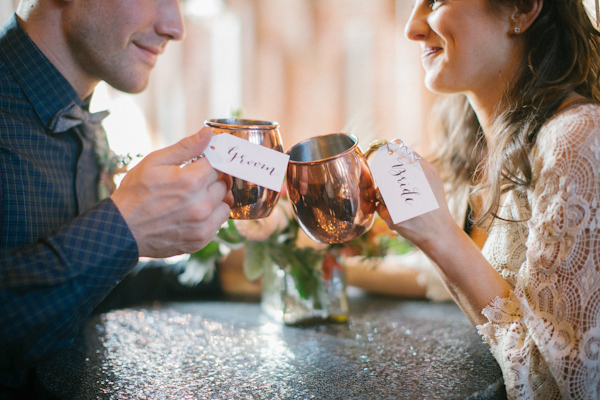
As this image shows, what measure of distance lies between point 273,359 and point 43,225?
562 mm

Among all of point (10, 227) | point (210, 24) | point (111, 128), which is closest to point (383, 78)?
point (210, 24)

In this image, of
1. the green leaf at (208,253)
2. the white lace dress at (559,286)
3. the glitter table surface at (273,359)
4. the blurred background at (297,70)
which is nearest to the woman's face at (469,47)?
the white lace dress at (559,286)

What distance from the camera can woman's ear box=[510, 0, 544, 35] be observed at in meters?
0.94

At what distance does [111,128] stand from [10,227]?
6.32 ft

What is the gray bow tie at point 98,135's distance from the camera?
3.47 ft

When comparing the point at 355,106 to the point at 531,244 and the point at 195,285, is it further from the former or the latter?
the point at 531,244

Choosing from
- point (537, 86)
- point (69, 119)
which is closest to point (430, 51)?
point (537, 86)

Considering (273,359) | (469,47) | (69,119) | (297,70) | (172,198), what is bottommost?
(273,359)

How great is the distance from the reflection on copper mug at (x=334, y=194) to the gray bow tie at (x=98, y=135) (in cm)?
59

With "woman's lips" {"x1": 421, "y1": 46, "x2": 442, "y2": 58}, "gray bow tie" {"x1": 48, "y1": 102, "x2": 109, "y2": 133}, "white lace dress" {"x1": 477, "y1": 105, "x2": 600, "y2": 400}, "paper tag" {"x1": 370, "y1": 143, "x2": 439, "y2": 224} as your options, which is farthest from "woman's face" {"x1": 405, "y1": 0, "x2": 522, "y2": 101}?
"gray bow tie" {"x1": 48, "y1": 102, "x2": 109, "y2": 133}

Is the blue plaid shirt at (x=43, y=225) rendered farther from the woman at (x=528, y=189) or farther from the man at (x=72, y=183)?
the woman at (x=528, y=189)

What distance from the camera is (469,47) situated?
0.97 meters

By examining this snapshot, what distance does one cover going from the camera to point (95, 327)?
45.8 inches

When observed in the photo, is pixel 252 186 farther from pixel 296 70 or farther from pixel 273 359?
pixel 296 70
